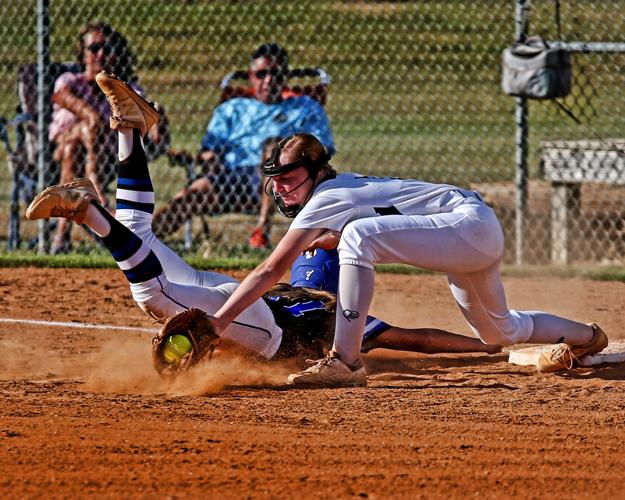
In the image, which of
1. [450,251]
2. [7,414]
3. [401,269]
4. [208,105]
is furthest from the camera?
[208,105]

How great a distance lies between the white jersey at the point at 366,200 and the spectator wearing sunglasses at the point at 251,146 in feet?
13.6

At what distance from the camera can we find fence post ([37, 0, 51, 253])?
29.7ft

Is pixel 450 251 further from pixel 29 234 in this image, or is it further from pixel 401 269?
pixel 29 234

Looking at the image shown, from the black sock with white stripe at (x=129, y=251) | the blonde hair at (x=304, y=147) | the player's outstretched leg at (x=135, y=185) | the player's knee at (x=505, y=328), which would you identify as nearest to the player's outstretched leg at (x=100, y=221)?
the black sock with white stripe at (x=129, y=251)

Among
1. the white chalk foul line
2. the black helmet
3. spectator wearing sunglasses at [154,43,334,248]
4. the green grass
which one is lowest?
the green grass

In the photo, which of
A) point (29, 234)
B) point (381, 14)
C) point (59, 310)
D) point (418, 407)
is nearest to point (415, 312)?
point (59, 310)

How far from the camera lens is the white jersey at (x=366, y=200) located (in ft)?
15.3

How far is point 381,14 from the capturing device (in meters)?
11.5

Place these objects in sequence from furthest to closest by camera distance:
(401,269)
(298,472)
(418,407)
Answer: (401,269), (418,407), (298,472)

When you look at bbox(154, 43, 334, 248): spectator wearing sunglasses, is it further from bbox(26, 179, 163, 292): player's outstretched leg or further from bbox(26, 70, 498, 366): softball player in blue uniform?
bbox(26, 179, 163, 292): player's outstretched leg

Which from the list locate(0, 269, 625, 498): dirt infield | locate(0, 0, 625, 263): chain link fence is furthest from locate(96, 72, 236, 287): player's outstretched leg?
locate(0, 0, 625, 263): chain link fence

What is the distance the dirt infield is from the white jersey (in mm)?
728

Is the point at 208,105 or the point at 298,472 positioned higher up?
the point at 298,472

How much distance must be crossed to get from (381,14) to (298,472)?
868cm
